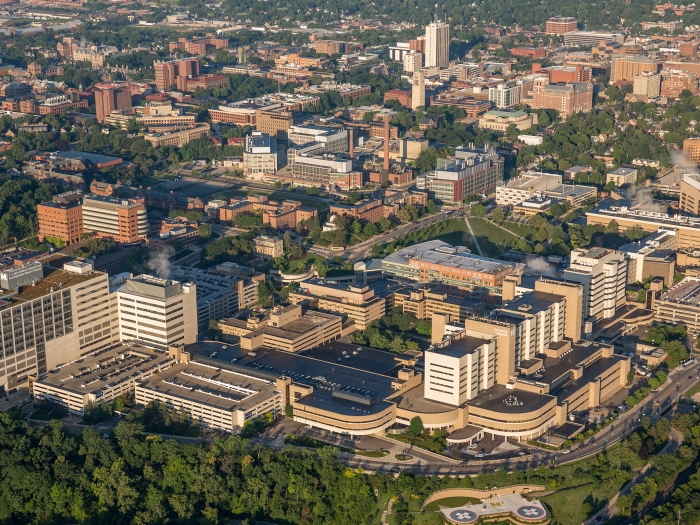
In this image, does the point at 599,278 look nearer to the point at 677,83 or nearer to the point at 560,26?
the point at 677,83

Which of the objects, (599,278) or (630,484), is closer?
(630,484)

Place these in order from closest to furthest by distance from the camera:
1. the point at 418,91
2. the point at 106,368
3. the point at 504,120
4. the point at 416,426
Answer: the point at 416,426, the point at 106,368, the point at 504,120, the point at 418,91

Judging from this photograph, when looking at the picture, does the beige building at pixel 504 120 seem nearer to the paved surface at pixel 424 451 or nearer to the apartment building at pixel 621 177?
the apartment building at pixel 621 177

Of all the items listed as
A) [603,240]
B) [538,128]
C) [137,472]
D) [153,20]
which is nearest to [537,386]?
[137,472]

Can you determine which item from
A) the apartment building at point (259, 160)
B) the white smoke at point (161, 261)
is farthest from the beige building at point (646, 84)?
the white smoke at point (161, 261)

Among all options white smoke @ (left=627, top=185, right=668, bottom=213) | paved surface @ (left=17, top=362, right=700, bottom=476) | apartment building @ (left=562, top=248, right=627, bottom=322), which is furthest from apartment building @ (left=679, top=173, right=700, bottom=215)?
paved surface @ (left=17, top=362, right=700, bottom=476)

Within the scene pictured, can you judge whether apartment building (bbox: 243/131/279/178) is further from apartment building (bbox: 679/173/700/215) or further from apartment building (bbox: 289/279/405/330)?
apartment building (bbox: 679/173/700/215)

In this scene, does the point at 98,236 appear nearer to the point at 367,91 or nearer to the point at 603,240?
the point at 603,240

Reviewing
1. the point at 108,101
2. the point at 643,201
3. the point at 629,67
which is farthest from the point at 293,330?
the point at 629,67
